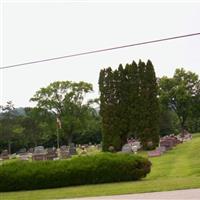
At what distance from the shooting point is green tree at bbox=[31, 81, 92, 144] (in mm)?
85625

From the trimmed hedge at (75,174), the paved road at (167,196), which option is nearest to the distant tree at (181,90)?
the trimmed hedge at (75,174)

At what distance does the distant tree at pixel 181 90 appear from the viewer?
253 ft

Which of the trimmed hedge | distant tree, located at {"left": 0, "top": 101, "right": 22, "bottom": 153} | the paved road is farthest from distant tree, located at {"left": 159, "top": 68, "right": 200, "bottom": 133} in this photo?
the paved road

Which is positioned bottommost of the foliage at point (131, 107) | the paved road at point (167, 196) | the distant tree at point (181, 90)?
the paved road at point (167, 196)

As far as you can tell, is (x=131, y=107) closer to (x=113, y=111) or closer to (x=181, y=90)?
(x=113, y=111)

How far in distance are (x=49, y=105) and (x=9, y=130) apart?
7920 mm

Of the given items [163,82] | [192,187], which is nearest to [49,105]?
[163,82]

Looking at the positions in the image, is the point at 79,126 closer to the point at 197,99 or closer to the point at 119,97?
the point at 197,99

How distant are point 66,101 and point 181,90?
66.8 ft

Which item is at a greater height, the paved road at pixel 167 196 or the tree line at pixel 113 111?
the tree line at pixel 113 111

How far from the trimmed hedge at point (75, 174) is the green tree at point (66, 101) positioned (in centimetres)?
6436

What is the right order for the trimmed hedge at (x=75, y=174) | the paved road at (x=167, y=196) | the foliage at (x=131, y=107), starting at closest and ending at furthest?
1. the paved road at (x=167, y=196)
2. the trimmed hedge at (x=75, y=174)
3. the foliage at (x=131, y=107)

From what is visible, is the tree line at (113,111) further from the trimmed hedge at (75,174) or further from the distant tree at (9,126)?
the trimmed hedge at (75,174)

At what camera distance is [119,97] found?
1836 inches
